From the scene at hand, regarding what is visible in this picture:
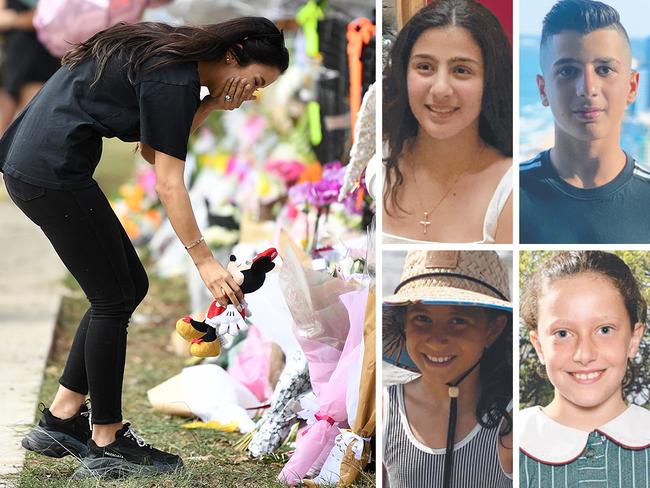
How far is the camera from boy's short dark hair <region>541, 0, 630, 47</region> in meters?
2.81

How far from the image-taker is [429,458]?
290 centimetres

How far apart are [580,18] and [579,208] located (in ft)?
1.58

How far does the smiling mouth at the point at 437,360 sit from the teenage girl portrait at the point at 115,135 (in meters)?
0.54

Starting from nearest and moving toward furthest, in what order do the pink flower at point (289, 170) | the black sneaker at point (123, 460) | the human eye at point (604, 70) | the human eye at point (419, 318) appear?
the human eye at point (604, 70), the human eye at point (419, 318), the black sneaker at point (123, 460), the pink flower at point (289, 170)

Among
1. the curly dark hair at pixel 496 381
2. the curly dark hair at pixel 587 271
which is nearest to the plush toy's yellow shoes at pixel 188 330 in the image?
the curly dark hair at pixel 496 381

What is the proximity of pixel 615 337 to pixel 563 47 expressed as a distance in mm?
754

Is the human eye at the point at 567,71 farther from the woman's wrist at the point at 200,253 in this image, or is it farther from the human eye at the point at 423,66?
the woman's wrist at the point at 200,253

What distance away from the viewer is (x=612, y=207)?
285 centimetres

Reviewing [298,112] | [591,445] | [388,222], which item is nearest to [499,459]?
[591,445]

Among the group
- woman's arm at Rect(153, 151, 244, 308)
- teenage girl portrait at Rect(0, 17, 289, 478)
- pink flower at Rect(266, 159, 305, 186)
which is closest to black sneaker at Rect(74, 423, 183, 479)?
teenage girl portrait at Rect(0, 17, 289, 478)

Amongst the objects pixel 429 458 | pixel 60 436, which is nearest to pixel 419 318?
pixel 429 458

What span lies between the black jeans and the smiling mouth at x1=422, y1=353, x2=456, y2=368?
91 centimetres

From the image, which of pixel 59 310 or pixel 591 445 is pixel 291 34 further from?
pixel 591 445

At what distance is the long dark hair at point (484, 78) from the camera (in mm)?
2822
